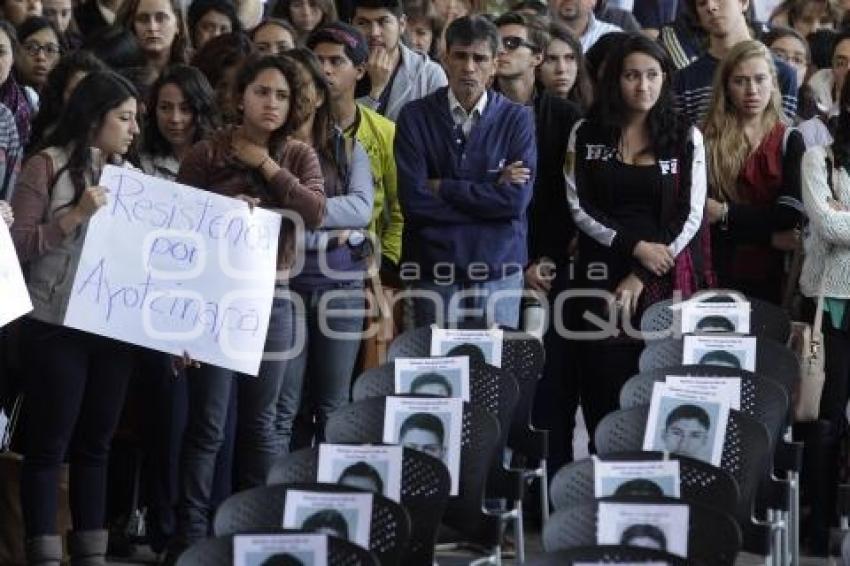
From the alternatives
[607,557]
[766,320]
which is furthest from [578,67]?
[607,557]

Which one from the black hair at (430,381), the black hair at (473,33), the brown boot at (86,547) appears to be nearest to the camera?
the black hair at (430,381)

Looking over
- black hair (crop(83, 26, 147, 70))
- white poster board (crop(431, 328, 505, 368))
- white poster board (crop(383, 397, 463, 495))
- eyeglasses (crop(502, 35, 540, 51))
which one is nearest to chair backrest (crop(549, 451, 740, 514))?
white poster board (crop(383, 397, 463, 495))

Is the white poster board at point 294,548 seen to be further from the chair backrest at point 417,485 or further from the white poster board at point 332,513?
the chair backrest at point 417,485

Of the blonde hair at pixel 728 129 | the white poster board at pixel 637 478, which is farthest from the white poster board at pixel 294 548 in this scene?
the blonde hair at pixel 728 129

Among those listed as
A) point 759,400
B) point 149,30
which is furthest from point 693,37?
point 759,400

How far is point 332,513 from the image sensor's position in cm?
651

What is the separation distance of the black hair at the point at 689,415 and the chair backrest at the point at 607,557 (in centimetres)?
178

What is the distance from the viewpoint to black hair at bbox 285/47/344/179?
911cm

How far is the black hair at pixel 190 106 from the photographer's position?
9.23 meters

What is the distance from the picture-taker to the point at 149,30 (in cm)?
1088

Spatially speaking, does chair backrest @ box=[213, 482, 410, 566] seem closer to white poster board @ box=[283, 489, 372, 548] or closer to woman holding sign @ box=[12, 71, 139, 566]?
white poster board @ box=[283, 489, 372, 548]

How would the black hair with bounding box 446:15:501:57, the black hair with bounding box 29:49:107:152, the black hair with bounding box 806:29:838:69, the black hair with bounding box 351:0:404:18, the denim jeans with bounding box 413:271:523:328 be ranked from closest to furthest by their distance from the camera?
the black hair with bounding box 29:49:107:152, the denim jeans with bounding box 413:271:523:328, the black hair with bounding box 446:15:501:57, the black hair with bounding box 351:0:404:18, the black hair with bounding box 806:29:838:69

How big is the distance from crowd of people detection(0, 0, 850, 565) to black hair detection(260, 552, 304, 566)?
2.45m

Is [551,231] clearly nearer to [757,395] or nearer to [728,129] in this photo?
[728,129]
